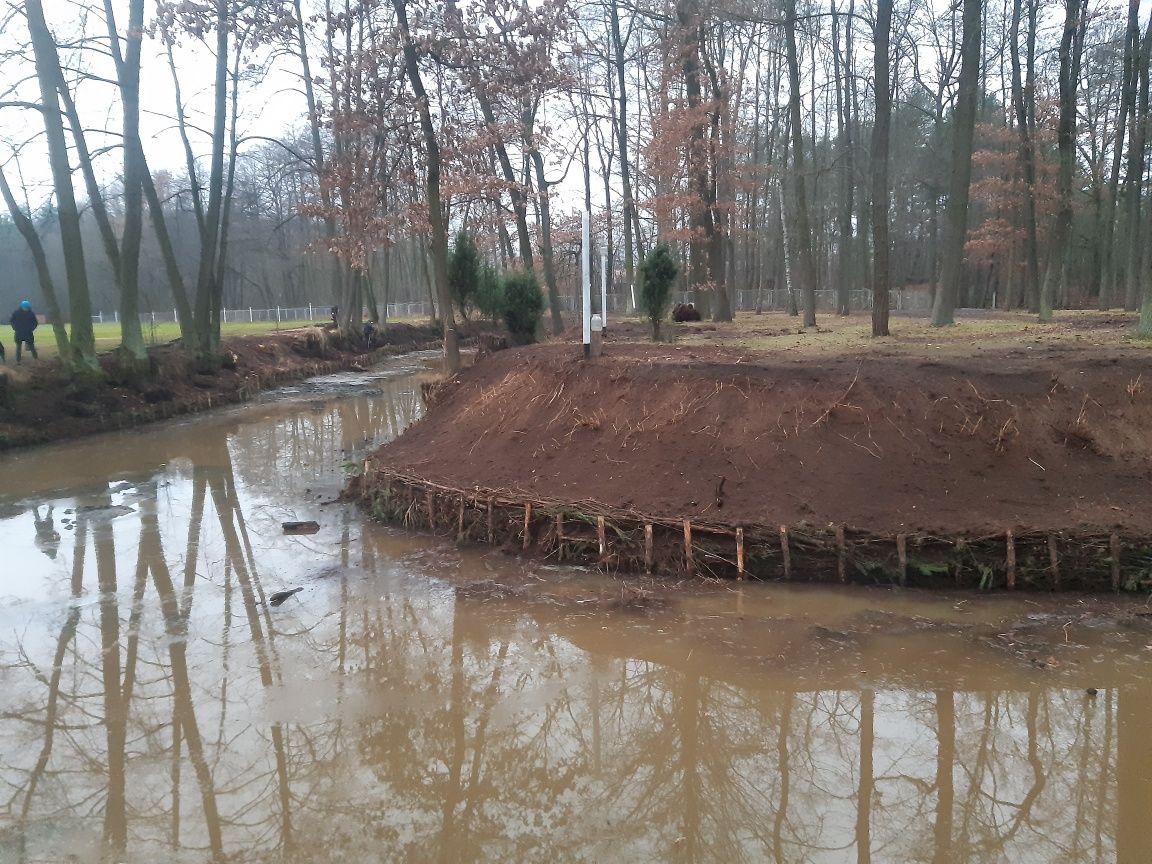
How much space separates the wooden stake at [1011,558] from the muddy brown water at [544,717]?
0.79 ft

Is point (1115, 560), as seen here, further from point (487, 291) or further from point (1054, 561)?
point (487, 291)

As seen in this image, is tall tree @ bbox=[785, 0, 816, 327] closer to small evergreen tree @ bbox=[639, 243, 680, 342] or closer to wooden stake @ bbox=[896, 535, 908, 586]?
small evergreen tree @ bbox=[639, 243, 680, 342]

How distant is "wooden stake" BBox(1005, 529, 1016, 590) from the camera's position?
7203mm

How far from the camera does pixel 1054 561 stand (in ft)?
23.5

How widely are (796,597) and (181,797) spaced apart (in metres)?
5.32

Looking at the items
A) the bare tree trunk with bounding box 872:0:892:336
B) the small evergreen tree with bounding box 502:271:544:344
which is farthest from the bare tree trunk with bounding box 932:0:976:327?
the small evergreen tree with bounding box 502:271:544:344

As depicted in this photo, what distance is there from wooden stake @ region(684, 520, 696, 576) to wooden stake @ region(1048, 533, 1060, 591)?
333 cm

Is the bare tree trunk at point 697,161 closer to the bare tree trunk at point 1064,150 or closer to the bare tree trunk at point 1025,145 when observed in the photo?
the bare tree trunk at point 1064,150

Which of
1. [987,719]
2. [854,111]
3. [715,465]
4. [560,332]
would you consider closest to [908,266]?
[854,111]

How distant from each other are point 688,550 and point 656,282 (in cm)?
855

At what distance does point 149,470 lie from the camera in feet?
45.9

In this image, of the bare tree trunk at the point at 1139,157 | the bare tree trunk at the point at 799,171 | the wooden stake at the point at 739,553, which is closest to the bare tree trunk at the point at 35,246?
the wooden stake at the point at 739,553

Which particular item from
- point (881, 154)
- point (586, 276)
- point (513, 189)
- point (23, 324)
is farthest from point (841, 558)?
point (23, 324)

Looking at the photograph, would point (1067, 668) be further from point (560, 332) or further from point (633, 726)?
point (560, 332)
